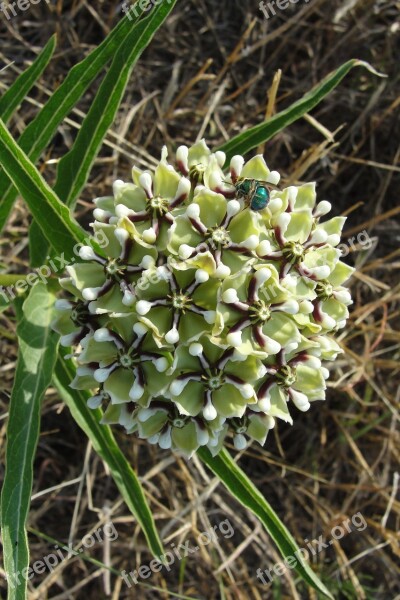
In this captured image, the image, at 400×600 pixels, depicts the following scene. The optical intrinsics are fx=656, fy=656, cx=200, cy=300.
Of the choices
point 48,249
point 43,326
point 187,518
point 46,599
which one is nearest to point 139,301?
point 43,326

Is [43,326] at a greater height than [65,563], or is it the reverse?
[43,326]

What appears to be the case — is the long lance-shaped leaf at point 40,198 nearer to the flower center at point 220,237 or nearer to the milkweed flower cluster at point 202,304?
the milkweed flower cluster at point 202,304

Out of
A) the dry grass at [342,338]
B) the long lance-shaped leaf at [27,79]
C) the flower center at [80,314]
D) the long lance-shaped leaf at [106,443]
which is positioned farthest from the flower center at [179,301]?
the dry grass at [342,338]

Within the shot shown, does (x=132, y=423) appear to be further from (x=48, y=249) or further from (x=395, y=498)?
(x=395, y=498)

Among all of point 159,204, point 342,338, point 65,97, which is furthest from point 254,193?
point 342,338

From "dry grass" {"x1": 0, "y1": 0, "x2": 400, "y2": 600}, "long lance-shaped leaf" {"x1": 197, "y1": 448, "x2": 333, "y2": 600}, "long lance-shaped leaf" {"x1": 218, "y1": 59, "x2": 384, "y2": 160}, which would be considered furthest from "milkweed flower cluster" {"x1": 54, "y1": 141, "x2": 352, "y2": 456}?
"dry grass" {"x1": 0, "y1": 0, "x2": 400, "y2": 600}

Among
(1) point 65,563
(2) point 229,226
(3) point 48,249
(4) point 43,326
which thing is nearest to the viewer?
(2) point 229,226

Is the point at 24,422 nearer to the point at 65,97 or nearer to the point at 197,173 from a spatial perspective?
the point at 197,173
